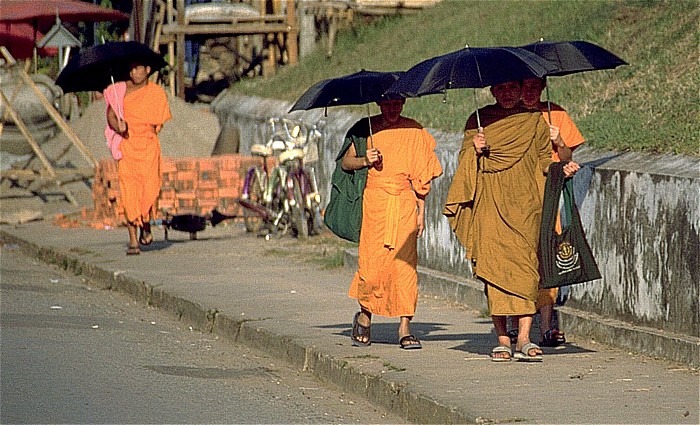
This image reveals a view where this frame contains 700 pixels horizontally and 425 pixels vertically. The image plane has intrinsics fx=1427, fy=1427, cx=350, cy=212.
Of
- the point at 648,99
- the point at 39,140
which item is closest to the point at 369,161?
the point at 648,99

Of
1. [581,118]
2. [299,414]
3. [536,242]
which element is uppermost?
[581,118]

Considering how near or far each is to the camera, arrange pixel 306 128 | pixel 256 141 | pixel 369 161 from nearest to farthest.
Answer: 1. pixel 369 161
2. pixel 306 128
3. pixel 256 141

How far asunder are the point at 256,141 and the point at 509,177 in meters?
12.5

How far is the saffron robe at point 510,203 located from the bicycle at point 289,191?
25.5ft

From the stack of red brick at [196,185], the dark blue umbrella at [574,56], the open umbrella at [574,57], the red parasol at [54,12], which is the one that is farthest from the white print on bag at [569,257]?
the red parasol at [54,12]

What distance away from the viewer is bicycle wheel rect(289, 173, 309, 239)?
53.9 ft

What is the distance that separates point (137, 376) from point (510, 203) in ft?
8.46

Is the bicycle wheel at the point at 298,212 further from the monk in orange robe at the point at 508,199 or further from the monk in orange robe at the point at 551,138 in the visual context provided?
the monk in orange robe at the point at 508,199

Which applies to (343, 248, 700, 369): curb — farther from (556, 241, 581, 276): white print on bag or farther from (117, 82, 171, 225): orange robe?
(117, 82, 171, 225): orange robe

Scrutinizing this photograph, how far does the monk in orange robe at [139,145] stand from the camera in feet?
49.5

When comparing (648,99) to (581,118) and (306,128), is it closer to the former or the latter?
(581,118)

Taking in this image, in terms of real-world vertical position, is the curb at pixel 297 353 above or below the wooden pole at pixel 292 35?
below

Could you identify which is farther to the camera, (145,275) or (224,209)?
(224,209)

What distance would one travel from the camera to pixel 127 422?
7516mm
